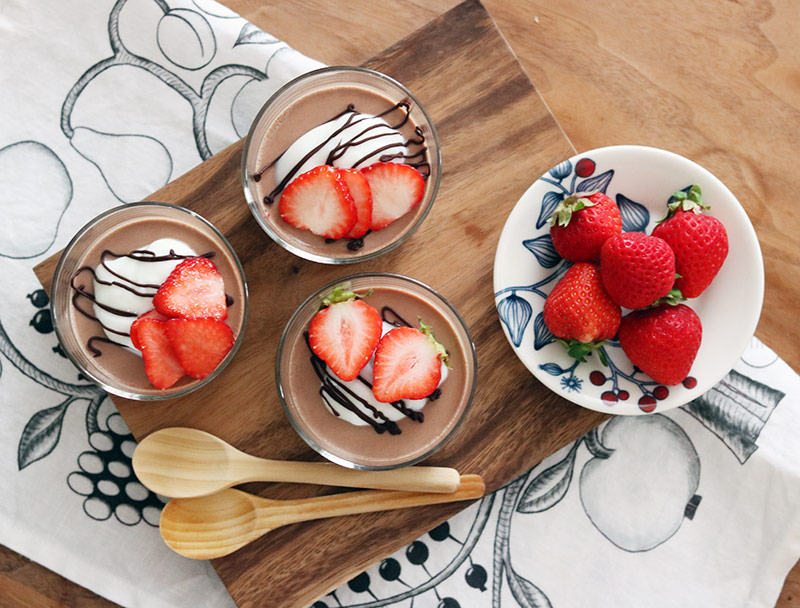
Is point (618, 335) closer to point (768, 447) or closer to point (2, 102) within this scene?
point (768, 447)

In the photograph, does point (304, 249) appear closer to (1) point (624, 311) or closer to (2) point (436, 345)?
(2) point (436, 345)

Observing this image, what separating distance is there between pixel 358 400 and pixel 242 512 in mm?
417

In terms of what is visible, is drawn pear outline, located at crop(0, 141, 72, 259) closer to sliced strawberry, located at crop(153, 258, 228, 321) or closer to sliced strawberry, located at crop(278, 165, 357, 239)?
sliced strawberry, located at crop(153, 258, 228, 321)

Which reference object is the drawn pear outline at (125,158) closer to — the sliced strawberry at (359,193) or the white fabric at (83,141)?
the white fabric at (83,141)

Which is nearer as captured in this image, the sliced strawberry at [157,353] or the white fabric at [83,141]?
the sliced strawberry at [157,353]

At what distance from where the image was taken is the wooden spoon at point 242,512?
1.71 m

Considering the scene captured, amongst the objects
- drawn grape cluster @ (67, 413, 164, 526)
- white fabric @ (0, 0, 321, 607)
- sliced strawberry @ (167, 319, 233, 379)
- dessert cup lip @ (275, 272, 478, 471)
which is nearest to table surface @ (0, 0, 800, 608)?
white fabric @ (0, 0, 321, 607)

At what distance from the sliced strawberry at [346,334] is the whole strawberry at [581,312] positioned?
0.43 meters

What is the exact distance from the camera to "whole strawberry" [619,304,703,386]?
5.37ft

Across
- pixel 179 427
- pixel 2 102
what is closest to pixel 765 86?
pixel 179 427

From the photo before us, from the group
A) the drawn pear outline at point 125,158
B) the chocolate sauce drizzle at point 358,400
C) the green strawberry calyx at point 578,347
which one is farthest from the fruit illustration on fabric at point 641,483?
the drawn pear outline at point 125,158

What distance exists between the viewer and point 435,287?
1.77m

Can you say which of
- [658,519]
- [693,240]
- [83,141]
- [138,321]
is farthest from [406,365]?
[83,141]

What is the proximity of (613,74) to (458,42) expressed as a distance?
1.89ft
